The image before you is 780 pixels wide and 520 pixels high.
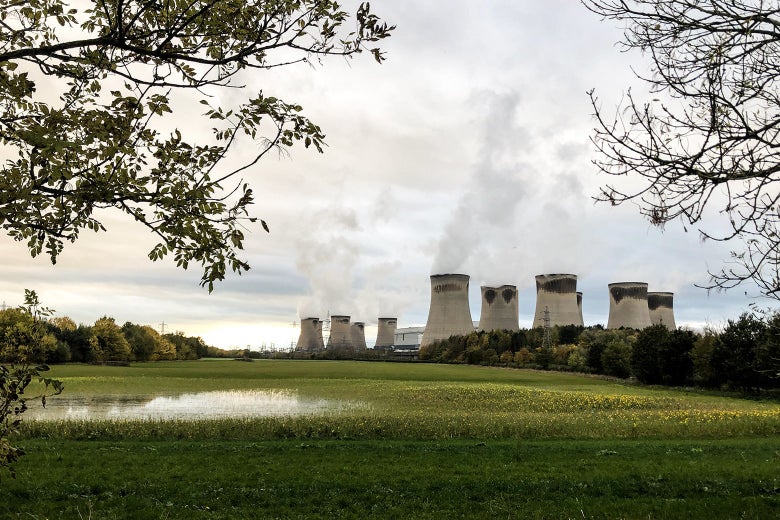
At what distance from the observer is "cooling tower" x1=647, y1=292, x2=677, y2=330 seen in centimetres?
5962

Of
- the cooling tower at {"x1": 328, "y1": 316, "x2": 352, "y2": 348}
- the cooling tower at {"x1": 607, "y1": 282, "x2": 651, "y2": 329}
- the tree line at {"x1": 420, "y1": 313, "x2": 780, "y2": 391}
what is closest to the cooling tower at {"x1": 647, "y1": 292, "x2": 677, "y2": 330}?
the cooling tower at {"x1": 607, "y1": 282, "x2": 651, "y2": 329}

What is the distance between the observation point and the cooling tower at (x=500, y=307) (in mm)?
62719

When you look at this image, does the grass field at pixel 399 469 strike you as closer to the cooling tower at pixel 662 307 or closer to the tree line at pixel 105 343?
the tree line at pixel 105 343

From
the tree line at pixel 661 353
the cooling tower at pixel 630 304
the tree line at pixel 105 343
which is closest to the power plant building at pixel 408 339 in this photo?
the tree line at pixel 105 343

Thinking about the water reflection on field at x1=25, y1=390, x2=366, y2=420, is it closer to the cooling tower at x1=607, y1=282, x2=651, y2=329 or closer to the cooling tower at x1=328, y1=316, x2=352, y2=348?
the cooling tower at x1=607, y1=282, x2=651, y2=329

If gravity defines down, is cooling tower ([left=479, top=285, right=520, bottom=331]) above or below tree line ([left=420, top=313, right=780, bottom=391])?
above

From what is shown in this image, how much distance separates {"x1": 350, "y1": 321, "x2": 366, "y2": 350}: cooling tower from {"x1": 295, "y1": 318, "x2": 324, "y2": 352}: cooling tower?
19.2 ft

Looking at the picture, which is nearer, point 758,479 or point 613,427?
point 758,479

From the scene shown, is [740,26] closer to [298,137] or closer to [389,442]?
[298,137]

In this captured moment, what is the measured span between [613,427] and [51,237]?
53.1ft

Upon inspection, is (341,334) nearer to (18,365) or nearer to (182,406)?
(182,406)

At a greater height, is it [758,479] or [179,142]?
[179,142]

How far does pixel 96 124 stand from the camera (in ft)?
10.9

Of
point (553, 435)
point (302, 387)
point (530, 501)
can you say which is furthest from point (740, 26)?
point (302, 387)
